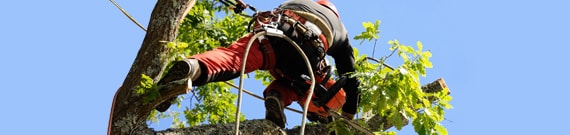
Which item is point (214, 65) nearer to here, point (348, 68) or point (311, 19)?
point (311, 19)

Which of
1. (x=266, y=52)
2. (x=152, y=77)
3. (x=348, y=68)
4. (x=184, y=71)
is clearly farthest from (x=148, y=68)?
(x=348, y=68)

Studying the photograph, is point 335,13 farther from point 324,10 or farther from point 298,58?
point 298,58

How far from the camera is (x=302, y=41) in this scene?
17.9 feet

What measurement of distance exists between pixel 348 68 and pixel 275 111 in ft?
2.65

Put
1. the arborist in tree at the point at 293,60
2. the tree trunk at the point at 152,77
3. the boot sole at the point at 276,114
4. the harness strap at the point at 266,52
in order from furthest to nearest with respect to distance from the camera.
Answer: the boot sole at the point at 276,114 < the harness strap at the point at 266,52 < the arborist in tree at the point at 293,60 < the tree trunk at the point at 152,77

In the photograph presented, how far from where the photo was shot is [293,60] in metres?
5.54

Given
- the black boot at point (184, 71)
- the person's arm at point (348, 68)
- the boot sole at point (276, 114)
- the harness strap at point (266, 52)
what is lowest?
the black boot at point (184, 71)

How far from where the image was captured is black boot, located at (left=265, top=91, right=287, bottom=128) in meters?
5.57

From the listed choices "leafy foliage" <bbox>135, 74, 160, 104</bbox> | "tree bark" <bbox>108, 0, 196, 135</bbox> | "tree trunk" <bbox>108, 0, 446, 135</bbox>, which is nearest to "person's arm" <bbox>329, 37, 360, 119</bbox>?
"tree trunk" <bbox>108, 0, 446, 135</bbox>

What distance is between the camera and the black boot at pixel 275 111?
18.3ft

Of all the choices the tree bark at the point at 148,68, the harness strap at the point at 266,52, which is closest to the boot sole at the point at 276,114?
the harness strap at the point at 266,52

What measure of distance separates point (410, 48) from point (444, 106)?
0.47 metres

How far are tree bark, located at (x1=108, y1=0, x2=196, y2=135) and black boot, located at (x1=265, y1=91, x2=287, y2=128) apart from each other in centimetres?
96

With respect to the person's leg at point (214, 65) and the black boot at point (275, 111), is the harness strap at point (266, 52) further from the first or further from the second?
the black boot at point (275, 111)
